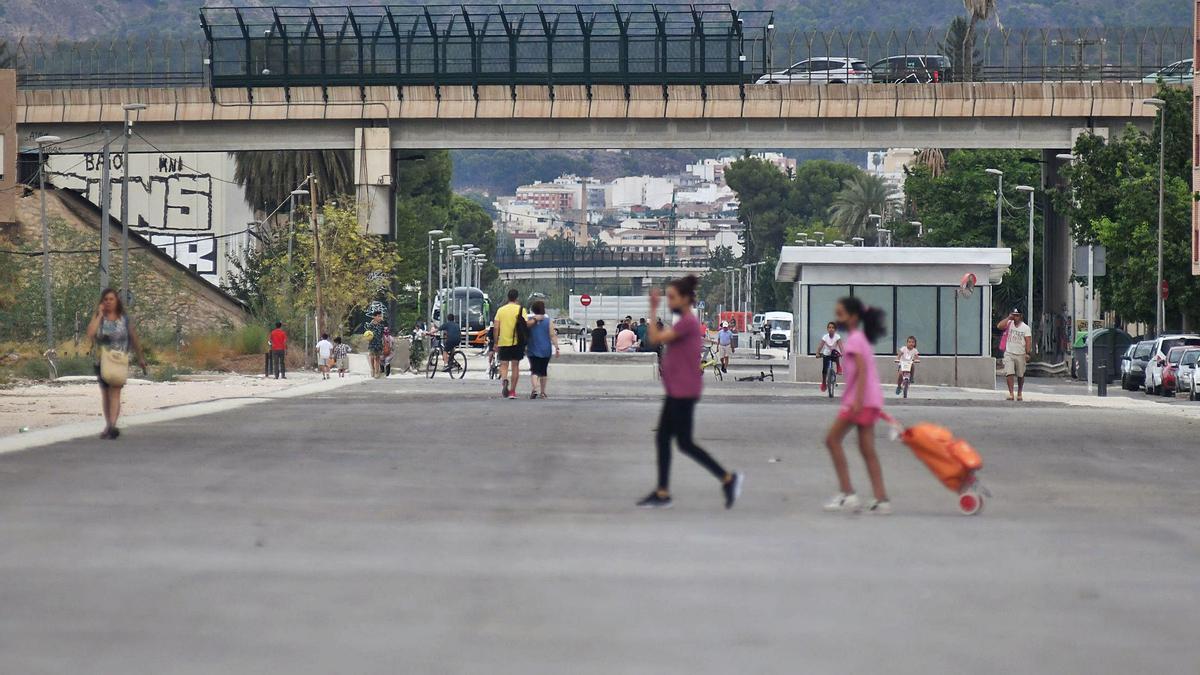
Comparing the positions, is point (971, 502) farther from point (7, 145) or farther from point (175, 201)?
point (175, 201)

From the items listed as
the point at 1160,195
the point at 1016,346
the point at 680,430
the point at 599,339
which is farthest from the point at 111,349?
the point at 1160,195

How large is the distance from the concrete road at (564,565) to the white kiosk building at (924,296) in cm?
2881

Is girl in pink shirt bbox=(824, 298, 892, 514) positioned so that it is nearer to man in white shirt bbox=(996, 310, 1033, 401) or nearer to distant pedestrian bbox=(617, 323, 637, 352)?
man in white shirt bbox=(996, 310, 1033, 401)

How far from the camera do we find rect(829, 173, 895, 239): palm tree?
5935 inches

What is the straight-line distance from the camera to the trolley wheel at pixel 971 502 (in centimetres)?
1379

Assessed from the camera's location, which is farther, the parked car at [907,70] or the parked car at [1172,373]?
the parked car at [907,70]

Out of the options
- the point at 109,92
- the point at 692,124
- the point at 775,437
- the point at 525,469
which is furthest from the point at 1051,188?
the point at 525,469

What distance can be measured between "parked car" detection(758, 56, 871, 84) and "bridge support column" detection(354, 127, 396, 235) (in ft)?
40.4

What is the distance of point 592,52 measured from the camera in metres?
64.2

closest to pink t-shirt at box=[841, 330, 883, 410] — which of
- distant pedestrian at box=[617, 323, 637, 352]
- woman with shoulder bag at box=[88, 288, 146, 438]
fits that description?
woman with shoulder bag at box=[88, 288, 146, 438]

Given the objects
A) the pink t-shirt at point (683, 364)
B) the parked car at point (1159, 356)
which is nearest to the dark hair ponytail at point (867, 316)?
the pink t-shirt at point (683, 364)

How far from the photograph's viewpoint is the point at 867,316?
14000 millimetres

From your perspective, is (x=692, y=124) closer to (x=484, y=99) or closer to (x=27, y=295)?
(x=484, y=99)

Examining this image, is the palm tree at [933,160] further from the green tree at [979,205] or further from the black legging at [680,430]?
the black legging at [680,430]
